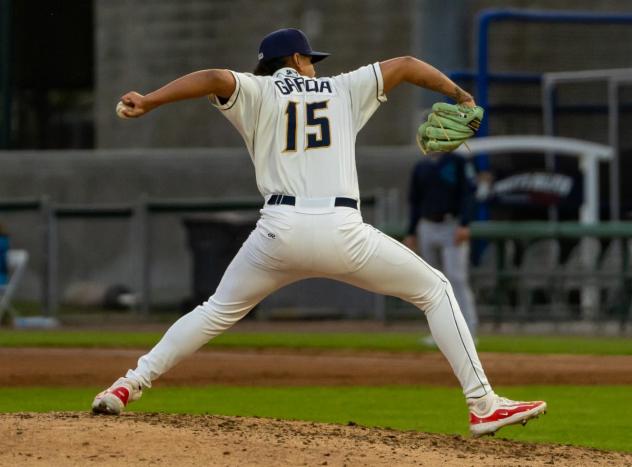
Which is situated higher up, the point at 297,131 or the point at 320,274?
the point at 297,131

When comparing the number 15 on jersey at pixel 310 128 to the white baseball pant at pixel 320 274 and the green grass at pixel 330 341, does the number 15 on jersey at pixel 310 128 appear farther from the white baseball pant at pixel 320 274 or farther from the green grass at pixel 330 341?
the green grass at pixel 330 341

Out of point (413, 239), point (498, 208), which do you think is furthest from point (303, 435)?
point (498, 208)

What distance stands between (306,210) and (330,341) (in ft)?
26.8

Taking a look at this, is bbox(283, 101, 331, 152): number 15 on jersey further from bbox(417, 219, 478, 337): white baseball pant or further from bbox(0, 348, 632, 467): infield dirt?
bbox(417, 219, 478, 337): white baseball pant

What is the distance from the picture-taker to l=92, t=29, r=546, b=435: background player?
20.7 feet

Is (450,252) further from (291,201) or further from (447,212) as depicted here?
(291,201)

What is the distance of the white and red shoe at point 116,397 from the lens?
6.53m

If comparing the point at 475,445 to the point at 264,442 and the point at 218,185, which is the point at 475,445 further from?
the point at 218,185

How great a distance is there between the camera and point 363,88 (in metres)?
6.57

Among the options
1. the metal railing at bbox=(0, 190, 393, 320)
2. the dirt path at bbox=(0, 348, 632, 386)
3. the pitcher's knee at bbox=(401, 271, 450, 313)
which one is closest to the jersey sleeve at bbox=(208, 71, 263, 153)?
the pitcher's knee at bbox=(401, 271, 450, 313)

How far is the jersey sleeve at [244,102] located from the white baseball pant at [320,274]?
40 cm

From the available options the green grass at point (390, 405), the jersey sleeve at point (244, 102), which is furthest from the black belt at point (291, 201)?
the green grass at point (390, 405)

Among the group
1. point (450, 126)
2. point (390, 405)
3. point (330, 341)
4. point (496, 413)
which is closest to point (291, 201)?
point (450, 126)

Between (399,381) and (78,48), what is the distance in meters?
19.5
